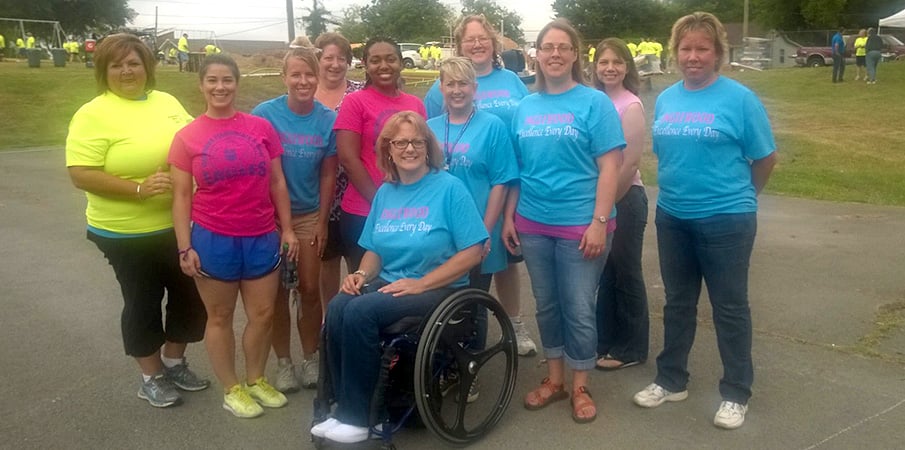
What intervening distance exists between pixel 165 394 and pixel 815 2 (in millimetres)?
57986

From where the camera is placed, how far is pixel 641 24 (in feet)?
221

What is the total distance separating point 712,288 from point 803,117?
52.0 feet

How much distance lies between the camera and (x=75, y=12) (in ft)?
193

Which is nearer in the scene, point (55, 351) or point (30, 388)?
point (30, 388)

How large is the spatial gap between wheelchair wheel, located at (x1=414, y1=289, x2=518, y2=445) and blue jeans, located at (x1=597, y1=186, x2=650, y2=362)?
0.89 m

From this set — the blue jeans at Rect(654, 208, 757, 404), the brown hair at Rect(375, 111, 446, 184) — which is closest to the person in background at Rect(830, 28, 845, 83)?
→ the blue jeans at Rect(654, 208, 757, 404)

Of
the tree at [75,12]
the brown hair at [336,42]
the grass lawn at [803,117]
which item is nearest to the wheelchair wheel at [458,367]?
Answer: the brown hair at [336,42]

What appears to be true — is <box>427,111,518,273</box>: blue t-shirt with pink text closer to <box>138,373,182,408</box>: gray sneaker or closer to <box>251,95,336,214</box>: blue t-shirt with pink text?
<box>251,95,336,214</box>: blue t-shirt with pink text

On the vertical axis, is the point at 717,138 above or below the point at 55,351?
above

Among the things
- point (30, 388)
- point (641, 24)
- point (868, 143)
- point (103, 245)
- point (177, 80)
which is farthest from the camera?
point (641, 24)

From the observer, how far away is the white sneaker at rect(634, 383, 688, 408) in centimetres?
391

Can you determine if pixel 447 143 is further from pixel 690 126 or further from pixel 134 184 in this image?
pixel 134 184

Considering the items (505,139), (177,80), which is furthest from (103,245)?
(177,80)

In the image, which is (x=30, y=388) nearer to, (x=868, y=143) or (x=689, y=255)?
(x=689, y=255)
